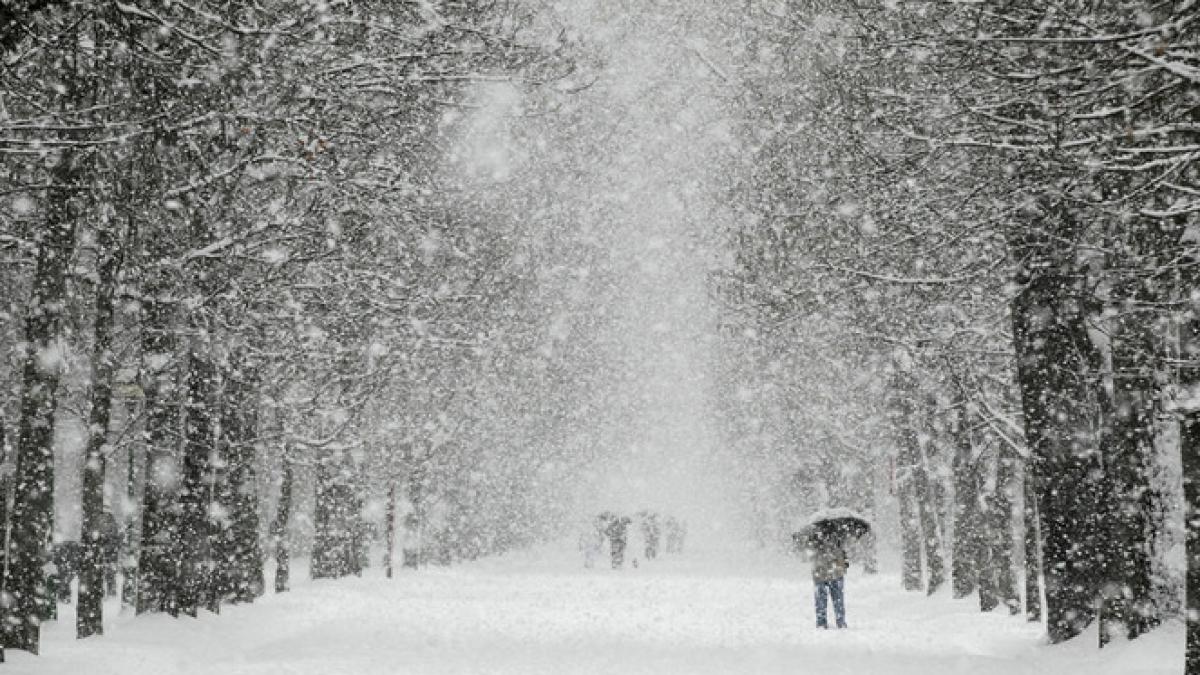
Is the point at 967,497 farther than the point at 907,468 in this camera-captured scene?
No

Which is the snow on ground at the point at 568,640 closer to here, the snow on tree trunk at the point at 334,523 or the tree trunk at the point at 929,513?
the tree trunk at the point at 929,513

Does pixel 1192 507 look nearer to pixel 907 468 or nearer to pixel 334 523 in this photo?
pixel 907 468

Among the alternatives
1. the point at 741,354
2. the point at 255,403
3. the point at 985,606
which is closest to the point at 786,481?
the point at 741,354

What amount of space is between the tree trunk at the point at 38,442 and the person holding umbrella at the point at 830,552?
34.8 ft

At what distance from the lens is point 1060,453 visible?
1246 cm

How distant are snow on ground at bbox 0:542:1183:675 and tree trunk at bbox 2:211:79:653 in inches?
17.7

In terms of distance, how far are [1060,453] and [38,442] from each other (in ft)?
35.7

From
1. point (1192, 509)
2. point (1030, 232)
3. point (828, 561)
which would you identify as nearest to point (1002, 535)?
point (828, 561)

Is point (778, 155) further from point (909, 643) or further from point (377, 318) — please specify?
point (909, 643)

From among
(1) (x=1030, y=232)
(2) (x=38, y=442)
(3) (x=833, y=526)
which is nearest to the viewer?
(2) (x=38, y=442)

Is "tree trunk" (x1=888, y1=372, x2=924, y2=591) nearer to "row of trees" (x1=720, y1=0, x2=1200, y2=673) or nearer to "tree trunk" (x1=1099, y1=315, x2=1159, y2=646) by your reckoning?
"row of trees" (x1=720, y1=0, x2=1200, y2=673)

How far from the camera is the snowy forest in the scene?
29.5 feet

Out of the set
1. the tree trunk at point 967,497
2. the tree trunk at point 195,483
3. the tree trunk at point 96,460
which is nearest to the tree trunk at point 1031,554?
the tree trunk at point 967,497

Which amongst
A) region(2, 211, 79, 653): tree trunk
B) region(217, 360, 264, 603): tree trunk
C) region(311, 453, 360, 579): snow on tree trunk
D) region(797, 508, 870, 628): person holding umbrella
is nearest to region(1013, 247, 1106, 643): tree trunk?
region(797, 508, 870, 628): person holding umbrella
